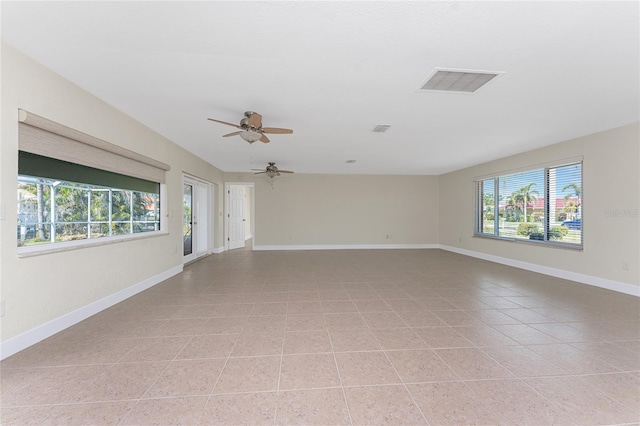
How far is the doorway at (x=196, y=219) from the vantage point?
5.95 m

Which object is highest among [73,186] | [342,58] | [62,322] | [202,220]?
[342,58]

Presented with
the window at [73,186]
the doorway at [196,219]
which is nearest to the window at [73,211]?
the window at [73,186]

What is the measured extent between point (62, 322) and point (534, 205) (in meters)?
7.47

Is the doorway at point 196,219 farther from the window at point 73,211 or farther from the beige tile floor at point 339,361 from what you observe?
the beige tile floor at point 339,361

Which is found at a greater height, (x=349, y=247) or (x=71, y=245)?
(x=71, y=245)

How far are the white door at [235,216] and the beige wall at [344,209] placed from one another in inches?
22.7

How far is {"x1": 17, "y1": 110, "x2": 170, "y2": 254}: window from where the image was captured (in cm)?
225

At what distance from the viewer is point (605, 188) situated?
4020 millimetres

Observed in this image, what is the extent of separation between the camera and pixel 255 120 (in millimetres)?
3031

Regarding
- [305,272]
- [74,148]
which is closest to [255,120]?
[74,148]

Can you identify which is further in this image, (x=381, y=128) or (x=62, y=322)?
(x=381, y=128)

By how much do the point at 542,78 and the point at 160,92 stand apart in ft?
12.2

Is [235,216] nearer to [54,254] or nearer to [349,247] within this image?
[349,247]

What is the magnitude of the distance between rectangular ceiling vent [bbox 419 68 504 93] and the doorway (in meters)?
4.88
